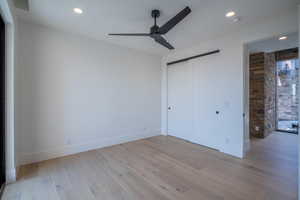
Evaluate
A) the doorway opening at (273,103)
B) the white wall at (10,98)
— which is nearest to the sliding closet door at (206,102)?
the doorway opening at (273,103)

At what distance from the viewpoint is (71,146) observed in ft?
10.3

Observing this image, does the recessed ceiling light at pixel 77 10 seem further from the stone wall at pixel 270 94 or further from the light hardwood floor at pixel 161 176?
the stone wall at pixel 270 94

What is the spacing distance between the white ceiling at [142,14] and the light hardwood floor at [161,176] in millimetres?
2644

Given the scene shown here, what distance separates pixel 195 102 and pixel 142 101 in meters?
1.54

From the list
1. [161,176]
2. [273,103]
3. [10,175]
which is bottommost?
[161,176]

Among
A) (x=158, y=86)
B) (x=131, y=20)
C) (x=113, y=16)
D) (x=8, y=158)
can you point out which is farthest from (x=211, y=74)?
(x=8, y=158)

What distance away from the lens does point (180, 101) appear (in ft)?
14.0

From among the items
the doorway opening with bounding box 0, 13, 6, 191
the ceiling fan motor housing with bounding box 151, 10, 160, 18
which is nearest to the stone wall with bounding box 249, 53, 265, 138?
the ceiling fan motor housing with bounding box 151, 10, 160, 18

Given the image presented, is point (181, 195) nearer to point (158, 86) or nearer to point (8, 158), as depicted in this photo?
point (8, 158)

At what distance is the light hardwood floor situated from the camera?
187cm

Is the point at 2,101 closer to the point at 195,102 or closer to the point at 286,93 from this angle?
the point at 195,102

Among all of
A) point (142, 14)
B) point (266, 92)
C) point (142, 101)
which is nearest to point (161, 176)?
point (142, 101)

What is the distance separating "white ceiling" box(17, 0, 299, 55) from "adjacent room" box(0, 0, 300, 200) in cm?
2

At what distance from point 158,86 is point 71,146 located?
295cm
